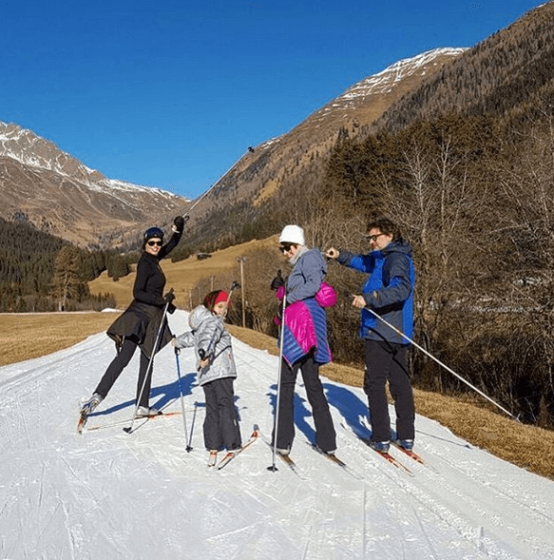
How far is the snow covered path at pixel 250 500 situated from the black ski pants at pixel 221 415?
0.26m

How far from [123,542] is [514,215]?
49.7ft

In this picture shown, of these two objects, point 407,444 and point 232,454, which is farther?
point 407,444

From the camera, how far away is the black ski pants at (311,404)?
5629 millimetres

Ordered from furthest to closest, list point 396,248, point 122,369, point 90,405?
1. point 122,369
2. point 90,405
3. point 396,248

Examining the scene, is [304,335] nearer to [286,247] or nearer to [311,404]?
[311,404]

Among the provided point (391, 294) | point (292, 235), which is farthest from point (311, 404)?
point (292, 235)

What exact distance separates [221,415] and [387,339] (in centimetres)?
200

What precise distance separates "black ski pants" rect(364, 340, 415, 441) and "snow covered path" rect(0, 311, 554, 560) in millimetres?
390

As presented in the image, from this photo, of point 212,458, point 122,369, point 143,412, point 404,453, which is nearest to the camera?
point 212,458

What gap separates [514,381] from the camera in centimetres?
1878

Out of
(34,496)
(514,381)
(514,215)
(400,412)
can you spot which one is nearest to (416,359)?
(514,381)

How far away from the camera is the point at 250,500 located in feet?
15.1

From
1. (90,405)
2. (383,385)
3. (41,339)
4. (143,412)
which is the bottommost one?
(41,339)

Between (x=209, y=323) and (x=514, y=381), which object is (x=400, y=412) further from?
(x=514, y=381)
